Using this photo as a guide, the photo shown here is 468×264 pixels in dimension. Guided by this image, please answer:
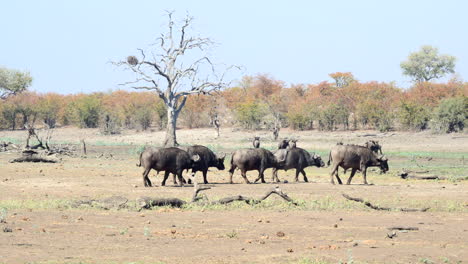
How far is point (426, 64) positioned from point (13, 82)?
157 ft

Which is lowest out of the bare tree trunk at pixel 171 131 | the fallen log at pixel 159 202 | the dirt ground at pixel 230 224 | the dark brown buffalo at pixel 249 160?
the dirt ground at pixel 230 224

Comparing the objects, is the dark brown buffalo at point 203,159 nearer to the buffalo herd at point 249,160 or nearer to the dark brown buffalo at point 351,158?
the buffalo herd at point 249,160

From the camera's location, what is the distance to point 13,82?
86.4m

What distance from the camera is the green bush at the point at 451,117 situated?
160 feet

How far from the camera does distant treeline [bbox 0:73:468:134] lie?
5244cm

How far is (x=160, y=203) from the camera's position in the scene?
16.2 meters

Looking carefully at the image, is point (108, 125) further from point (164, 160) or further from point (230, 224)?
point (230, 224)

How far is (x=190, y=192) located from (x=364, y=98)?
141 ft

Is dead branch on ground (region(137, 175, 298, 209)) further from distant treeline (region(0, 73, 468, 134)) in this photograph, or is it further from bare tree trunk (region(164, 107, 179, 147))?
distant treeline (region(0, 73, 468, 134))

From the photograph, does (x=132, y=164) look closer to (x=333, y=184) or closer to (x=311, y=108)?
(x=333, y=184)

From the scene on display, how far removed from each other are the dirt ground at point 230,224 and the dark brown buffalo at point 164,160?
485mm

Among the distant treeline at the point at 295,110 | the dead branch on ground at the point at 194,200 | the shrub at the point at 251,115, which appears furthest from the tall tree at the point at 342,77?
the dead branch on ground at the point at 194,200

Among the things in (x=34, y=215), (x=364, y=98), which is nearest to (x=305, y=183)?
(x=34, y=215)

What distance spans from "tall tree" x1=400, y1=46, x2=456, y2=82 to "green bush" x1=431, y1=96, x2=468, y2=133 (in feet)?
150
